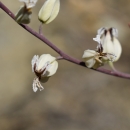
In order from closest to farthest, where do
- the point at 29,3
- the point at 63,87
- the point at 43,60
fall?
the point at 29,3 < the point at 43,60 < the point at 63,87

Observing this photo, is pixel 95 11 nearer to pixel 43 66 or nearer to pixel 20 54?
pixel 20 54

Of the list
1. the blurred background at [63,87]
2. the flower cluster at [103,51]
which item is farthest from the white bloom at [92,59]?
the blurred background at [63,87]

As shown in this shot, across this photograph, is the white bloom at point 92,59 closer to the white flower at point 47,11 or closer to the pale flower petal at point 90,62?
the pale flower petal at point 90,62

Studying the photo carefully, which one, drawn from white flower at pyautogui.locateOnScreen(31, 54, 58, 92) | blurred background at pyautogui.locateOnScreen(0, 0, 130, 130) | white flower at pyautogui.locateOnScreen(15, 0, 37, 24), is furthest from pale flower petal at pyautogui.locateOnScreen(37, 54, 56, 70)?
blurred background at pyautogui.locateOnScreen(0, 0, 130, 130)

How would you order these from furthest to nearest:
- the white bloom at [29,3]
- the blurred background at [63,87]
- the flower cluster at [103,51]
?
the blurred background at [63,87] → the flower cluster at [103,51] → the white bloom at [29,3]

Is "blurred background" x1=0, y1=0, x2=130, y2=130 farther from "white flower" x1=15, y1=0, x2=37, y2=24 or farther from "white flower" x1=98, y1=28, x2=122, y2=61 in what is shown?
"white flower" x1=15, y1=0, x2=37, y2=24

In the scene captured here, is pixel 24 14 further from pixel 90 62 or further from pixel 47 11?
pixel 90 62

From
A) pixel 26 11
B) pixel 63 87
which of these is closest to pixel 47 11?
pixel 26 11
